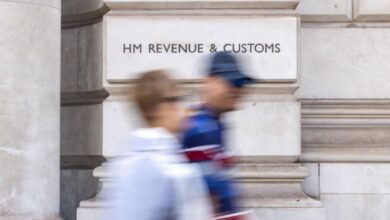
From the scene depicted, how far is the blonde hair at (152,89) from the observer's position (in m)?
4.27

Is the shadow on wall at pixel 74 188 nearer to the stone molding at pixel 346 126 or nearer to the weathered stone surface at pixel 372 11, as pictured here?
the stone molding at pixel 346 126

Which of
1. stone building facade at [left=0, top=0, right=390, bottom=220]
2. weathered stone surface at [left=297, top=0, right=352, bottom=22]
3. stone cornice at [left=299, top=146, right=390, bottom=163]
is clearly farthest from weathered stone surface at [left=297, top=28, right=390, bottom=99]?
stone cornice at [left=299, top=146, right=390, bottom=163]

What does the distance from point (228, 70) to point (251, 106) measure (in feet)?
14.8

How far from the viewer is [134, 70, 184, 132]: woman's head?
4270 millimetres

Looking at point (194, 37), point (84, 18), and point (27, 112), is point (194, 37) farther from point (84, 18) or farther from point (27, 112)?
point (27, 112)

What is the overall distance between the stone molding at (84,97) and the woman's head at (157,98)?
17.8ft

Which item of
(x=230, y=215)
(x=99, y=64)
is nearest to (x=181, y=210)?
(x=230, y=215)

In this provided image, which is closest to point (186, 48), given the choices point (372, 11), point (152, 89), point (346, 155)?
point (346, 155)

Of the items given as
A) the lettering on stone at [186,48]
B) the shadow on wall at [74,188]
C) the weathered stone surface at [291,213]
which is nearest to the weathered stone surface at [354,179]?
the weathered stone surface at [291,213]

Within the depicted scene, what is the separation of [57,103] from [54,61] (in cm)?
39

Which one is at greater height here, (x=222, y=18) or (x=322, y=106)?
(x=222, y=18)

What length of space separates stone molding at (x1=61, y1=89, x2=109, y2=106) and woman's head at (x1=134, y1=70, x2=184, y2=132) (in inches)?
214

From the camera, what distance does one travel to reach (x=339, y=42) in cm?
1009

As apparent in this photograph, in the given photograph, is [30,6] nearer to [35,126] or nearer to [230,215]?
[35,126]
